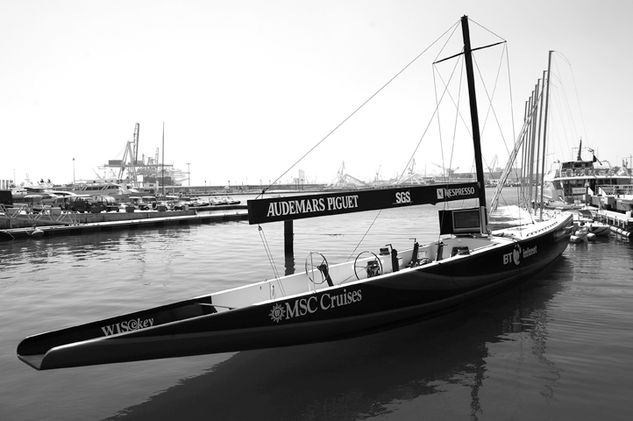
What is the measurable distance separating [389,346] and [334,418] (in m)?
2.90

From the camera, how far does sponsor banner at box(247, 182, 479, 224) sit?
7.56 meters

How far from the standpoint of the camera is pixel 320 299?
7398 millimetres

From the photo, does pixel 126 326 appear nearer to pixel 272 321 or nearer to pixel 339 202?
pixel 272 321

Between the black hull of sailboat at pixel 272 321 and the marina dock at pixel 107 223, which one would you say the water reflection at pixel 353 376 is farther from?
the marina dock at pixel 107 223

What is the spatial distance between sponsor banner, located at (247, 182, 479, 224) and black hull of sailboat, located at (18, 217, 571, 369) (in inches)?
59.9

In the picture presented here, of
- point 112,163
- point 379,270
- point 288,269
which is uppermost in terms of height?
point 112,163

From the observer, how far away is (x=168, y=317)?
7.51 metres

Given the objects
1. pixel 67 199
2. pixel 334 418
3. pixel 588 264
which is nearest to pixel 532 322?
pixel 334 418

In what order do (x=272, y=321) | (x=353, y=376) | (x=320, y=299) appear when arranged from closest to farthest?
(x=272, y=321) → (x=353, y=376) → (x=320, y=299)

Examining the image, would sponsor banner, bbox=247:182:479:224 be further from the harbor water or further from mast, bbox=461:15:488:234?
mast, bbox=461:15:488:234

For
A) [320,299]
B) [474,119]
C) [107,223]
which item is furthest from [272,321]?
[107,223]

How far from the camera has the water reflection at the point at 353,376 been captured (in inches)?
247

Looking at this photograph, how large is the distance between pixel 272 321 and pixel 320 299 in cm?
95

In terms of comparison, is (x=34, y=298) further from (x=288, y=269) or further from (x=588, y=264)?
(x=588, y=264)
